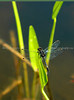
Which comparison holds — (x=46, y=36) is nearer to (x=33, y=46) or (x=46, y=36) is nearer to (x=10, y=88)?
(x=33, y=46)

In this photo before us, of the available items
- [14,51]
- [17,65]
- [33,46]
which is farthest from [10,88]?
[33,46]

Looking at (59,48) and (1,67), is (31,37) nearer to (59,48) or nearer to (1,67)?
(59,48)

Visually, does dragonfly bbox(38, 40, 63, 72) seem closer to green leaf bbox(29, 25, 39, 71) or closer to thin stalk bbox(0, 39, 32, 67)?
green leaf bbox(29, 25, 39, 71)

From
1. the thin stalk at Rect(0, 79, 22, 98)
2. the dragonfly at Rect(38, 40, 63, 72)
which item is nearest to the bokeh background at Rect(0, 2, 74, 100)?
the thin stalk at Rect(0, 79, 22, 98)

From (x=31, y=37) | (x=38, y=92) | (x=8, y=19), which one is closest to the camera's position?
(x=31, y=37)

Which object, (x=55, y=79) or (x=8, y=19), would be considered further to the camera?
(x=8, y=19)

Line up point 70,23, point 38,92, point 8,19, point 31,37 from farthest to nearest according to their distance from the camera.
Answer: point 8,19, point 70,23, point 38,92, point 31,37

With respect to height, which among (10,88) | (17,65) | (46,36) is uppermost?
(46,36)

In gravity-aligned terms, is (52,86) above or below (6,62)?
below

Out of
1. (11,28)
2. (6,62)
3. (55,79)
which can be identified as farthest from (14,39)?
(55,79)

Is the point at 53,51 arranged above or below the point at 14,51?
below
